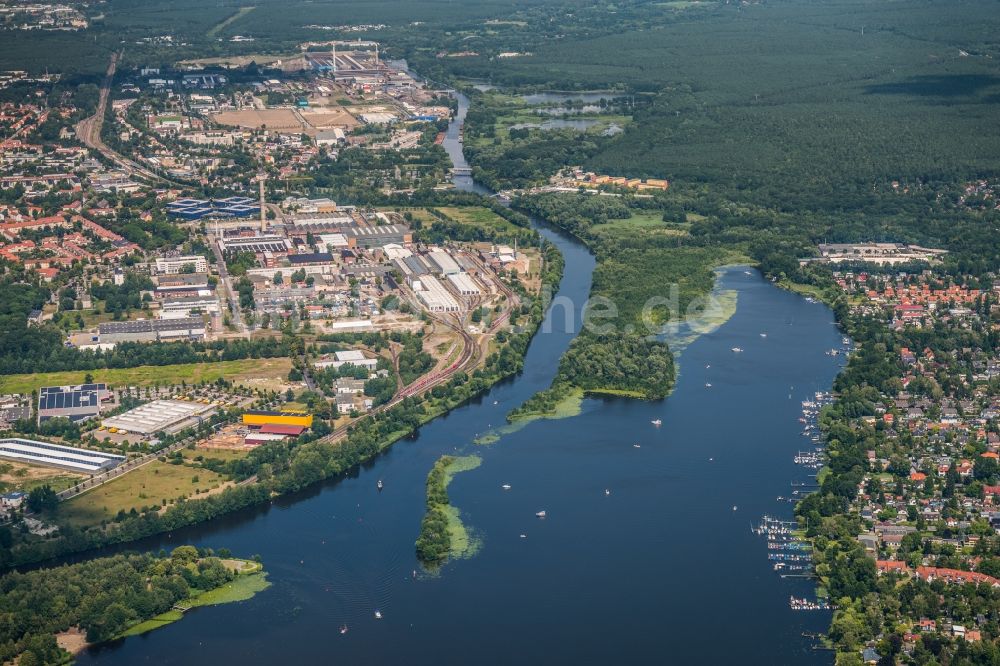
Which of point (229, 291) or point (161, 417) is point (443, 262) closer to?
point (229, 291)

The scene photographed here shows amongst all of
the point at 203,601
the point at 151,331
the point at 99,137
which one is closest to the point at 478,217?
the point at 151,331

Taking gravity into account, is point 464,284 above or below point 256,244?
below

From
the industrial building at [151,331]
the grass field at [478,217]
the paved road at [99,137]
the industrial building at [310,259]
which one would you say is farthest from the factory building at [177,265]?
the paved road at [99,137]

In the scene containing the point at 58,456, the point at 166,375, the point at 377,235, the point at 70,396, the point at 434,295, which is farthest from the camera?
the point at 377,235

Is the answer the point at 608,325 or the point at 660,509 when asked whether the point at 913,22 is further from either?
the point at 660,509

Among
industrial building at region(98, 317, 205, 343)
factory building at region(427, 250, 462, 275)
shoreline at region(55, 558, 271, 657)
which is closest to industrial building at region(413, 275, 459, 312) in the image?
factory building at region(427, 250, 462, 275)

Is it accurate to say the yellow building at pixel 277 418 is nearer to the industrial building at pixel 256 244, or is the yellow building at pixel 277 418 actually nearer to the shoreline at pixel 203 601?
the shoreline at pixel 203 601
